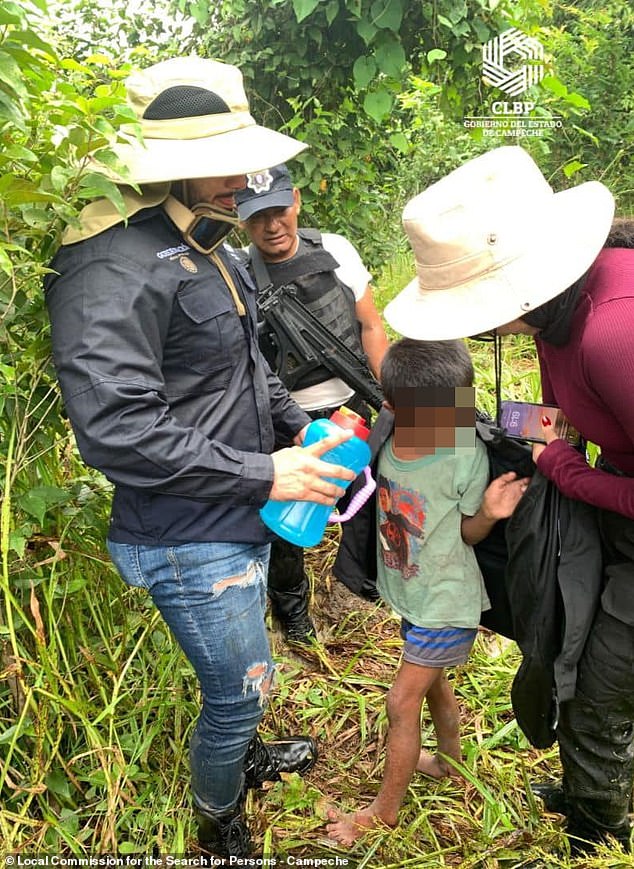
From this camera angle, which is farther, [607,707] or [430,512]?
[430,512]

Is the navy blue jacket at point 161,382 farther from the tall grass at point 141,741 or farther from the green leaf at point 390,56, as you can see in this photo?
the green leaf at point 390,56

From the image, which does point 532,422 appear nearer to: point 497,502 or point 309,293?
point 497,502

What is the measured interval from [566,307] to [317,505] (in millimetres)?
753

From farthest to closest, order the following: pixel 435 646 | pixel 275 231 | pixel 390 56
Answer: pixel 390 56, pixel 275 231, pixel 435 646

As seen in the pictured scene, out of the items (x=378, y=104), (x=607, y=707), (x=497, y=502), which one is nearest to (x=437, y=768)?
(x=607, y=707)

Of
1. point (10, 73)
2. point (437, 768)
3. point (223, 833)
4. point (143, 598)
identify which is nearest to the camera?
point (10, 73)

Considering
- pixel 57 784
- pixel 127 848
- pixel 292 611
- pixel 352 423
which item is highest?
pixel 352 423

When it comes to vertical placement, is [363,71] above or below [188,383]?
above

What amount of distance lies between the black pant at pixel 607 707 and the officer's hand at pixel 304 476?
2.02ft

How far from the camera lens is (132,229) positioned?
4.76ft

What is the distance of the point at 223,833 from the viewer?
74.5 inches

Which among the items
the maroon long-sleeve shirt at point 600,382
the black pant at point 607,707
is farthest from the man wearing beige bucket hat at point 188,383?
the black pant at point 607,707

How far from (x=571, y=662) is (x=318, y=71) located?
→ 260cm

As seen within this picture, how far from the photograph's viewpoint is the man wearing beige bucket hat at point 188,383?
1.35m
